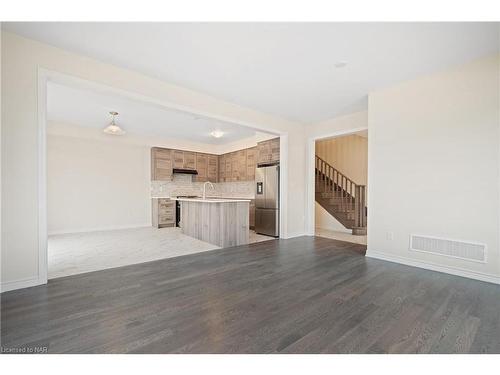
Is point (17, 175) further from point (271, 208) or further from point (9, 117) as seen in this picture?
point (271, 208)

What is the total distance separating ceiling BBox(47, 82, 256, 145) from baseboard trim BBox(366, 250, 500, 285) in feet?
11.5

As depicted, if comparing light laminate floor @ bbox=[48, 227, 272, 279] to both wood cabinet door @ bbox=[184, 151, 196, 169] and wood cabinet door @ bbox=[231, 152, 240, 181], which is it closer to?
wood cabinet door @ bbox=[231, 152, 240, 181]

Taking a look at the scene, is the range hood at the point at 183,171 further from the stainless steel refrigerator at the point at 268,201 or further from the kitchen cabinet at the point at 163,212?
the stainless steel refrigerator at the point at 268,201

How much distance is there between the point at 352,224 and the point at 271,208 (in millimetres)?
2288

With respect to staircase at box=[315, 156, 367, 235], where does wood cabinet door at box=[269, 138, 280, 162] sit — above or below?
above

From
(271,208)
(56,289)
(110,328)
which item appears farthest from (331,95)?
(56,289)

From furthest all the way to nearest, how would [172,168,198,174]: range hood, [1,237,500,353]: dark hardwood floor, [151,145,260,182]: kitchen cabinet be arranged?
[172,168,198,174]: range hood
[151,145,260,182]: kitchen cabinet
[1,237,500,353]: dark hardwood floor

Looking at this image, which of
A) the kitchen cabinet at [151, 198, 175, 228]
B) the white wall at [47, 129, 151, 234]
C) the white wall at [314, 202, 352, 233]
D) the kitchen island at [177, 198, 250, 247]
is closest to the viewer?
the kitchen island at [177, 198, 250, 247]

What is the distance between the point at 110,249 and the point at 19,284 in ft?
5.92

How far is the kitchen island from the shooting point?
185 inches

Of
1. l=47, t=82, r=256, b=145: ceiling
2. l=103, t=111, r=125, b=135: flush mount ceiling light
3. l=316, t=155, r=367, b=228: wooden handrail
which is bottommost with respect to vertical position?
l=316, t=155, r=367, b=228: wooden handrail

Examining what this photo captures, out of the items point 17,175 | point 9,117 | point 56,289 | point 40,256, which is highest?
point 9,117

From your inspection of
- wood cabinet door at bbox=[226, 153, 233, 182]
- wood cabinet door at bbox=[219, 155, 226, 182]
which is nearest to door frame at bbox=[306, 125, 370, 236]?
wood cabinet door at bbox=[226, 153, 233, 182]
